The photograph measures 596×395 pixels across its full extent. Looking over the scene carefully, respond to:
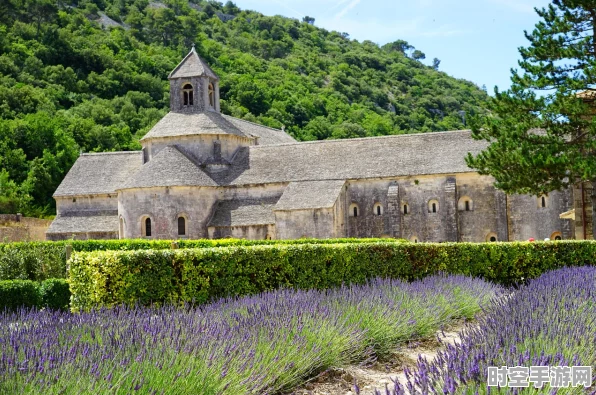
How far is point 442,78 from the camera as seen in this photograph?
455 feet

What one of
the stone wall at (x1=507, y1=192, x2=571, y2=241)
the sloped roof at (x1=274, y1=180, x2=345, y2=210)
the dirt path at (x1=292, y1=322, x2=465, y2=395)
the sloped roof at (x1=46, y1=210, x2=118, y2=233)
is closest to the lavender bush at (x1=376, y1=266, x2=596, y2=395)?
the dirt path at (x1=292, y1=322, x2=465, y2=395)

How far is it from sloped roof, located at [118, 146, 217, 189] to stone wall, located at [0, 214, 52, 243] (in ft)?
24.7

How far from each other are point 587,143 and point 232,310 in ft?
63.8

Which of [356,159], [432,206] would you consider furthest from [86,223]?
[432,206]

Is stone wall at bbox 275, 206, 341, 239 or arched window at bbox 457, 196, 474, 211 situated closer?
stone wall at bbox 275, 206, 341, 239

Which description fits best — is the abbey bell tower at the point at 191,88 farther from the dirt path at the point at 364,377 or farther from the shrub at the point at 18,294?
the dirt path at the point at 364,377

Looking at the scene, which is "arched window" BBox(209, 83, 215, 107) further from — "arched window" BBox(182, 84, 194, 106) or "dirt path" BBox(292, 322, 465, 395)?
"dirt path" BBox(292, 322, 465, 395)

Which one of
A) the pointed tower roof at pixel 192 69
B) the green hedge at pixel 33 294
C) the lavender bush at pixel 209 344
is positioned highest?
the pointed tower roof at pixel 192 69

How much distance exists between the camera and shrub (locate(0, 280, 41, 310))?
54.9ft

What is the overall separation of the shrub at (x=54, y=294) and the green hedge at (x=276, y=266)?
12.9ft

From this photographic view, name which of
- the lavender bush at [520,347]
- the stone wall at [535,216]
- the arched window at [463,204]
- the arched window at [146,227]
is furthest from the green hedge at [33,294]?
the stone wall at [535,216]

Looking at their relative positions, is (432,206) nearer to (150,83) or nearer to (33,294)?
(33,294)

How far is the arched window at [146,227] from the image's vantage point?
136 feet

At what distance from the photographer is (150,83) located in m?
100
